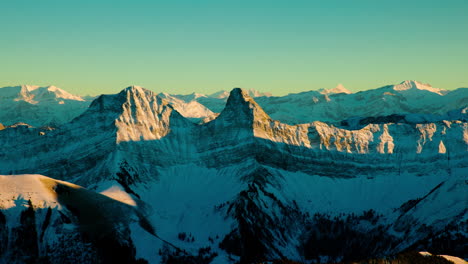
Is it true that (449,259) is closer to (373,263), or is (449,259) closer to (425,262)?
(425,262)

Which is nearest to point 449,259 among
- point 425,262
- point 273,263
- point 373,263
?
point 425,262

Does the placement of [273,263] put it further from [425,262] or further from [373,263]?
[425,262]

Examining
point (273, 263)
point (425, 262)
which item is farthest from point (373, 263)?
point (273, 263)

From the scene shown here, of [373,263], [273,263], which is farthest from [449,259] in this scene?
Answer: [273,263]

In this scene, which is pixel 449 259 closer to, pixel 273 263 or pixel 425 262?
pixel 425 262

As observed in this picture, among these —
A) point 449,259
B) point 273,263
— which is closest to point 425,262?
point 449,259

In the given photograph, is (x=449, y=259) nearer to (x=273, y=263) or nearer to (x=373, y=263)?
(x=373, y=263)
